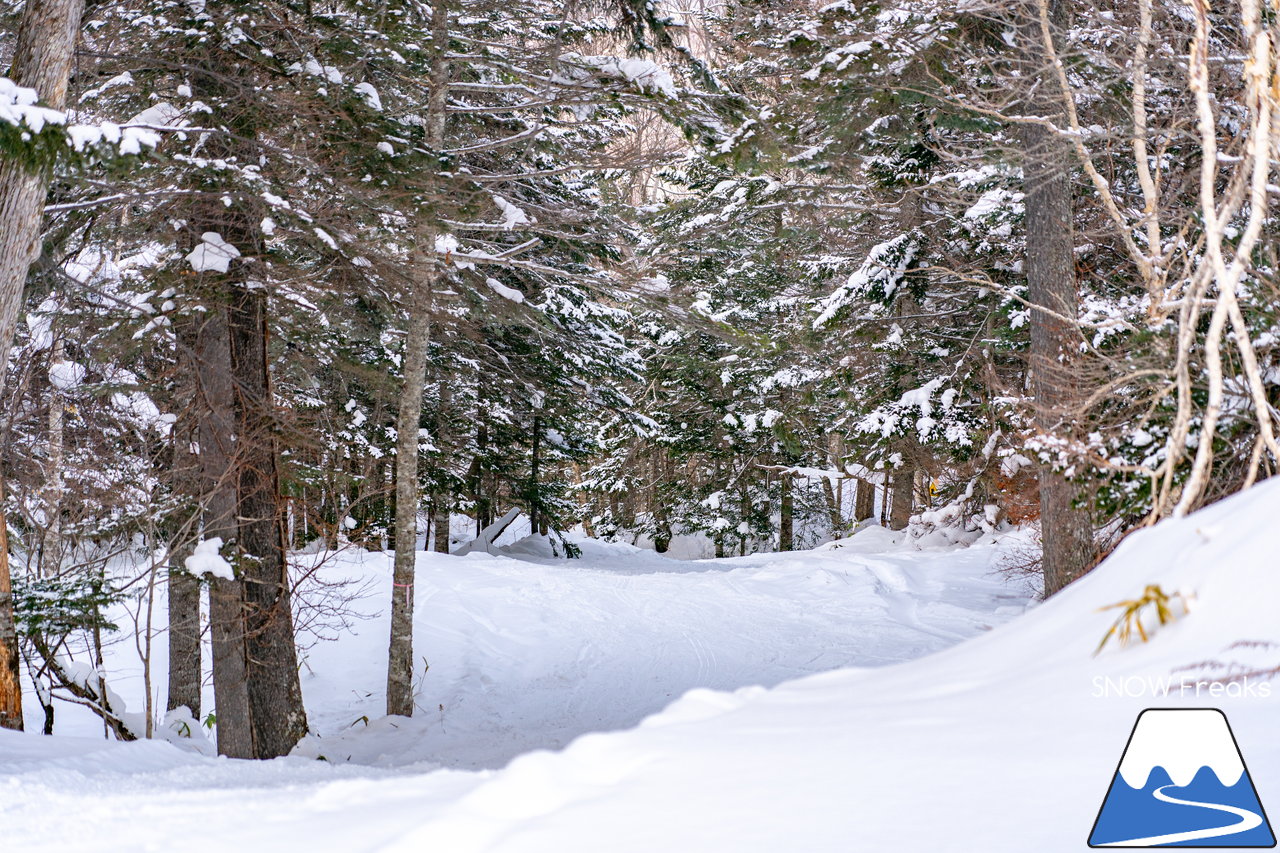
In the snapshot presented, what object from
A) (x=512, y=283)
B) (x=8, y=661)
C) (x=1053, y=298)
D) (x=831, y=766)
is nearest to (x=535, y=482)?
(x=512, y=283)

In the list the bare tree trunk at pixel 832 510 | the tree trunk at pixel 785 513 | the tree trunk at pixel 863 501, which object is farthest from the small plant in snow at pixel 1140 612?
the bare tree trunk at pixel 832 510

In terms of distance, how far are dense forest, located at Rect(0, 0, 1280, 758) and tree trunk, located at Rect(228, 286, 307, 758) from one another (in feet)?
0.10

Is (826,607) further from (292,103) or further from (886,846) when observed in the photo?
(886,846)

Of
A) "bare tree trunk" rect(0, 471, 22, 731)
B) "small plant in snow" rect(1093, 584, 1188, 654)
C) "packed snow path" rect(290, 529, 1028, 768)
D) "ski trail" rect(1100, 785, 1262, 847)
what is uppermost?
"small plant in snow" rect(1093, 584, 1188, 654)

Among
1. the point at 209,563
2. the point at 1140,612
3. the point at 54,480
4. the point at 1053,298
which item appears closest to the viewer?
the point at 1140,612

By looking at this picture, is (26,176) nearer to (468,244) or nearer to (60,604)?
(60,604)

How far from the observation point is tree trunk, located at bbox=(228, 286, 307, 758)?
7.65m

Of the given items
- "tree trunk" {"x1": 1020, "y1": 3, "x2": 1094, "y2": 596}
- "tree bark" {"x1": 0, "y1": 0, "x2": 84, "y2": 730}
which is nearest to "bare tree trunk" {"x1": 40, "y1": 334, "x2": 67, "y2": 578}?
"tree bark" {"x1": 0, "y1": 0, "x2": 84, "y2": 730}

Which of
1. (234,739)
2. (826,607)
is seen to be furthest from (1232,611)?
(826,607)

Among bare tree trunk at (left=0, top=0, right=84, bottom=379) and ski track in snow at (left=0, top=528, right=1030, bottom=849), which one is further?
ski track in snow at (left=0, top=528, right=1030, bottom=849)

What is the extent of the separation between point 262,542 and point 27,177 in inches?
150

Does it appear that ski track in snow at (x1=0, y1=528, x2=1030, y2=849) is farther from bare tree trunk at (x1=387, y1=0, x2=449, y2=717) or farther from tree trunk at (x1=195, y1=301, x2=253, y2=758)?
tree trunk at (x1=195, y1=301, x2=253, y2=758)

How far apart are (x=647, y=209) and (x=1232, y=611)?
18747 mm

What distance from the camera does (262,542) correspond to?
25.4 feet
